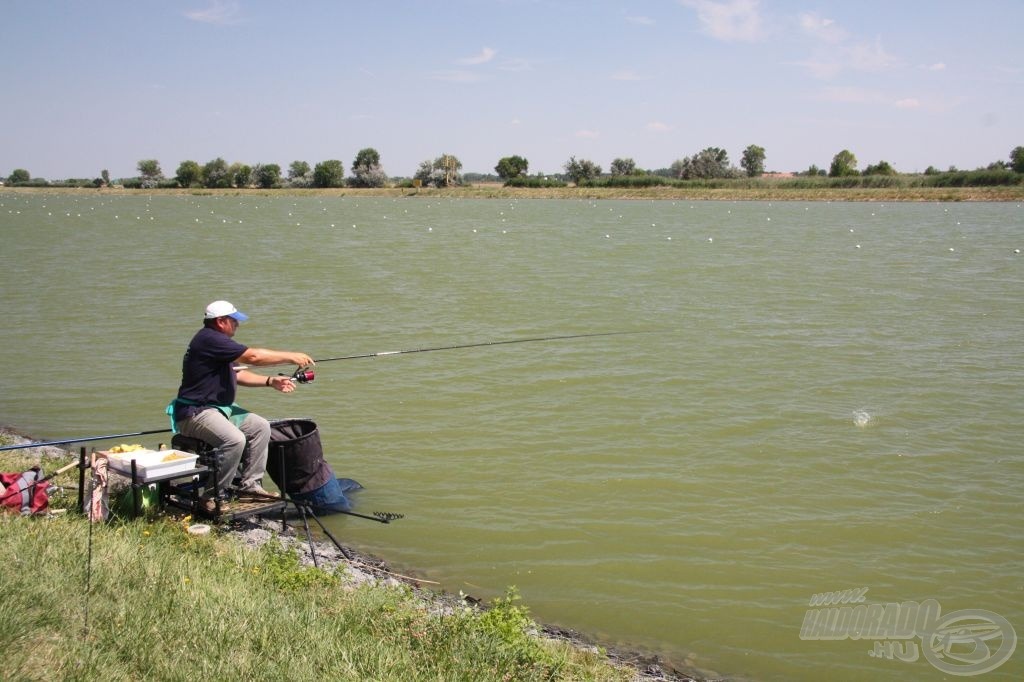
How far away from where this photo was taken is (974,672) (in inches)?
227

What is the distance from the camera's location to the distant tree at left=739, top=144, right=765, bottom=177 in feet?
453

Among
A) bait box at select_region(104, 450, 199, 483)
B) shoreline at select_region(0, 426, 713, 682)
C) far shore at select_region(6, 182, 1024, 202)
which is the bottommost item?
shoreline at select_region(0, 426, 713, 682)

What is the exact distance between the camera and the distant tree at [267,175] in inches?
4966

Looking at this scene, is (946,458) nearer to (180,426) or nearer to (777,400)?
(777,400)

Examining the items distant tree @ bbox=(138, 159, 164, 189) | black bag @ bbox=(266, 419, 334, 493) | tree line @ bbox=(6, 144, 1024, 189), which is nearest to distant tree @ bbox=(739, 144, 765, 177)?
tree line @ bbox=(6, 144, 1024, 189)

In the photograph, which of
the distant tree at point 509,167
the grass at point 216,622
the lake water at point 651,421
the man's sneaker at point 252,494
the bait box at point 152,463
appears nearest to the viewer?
the grass at point 216,622

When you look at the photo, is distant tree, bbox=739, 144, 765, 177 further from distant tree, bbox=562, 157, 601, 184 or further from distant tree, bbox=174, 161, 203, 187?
distant tree, bbox=174, 161, 203, 187

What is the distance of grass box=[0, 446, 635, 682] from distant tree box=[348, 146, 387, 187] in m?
125

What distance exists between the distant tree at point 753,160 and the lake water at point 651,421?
11758cm

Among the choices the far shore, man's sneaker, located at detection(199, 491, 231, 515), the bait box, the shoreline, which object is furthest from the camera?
the far shore

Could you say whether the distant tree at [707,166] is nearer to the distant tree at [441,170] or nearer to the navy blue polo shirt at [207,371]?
the distant tree at [441,170]

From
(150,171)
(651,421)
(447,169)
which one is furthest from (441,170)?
(651,421)

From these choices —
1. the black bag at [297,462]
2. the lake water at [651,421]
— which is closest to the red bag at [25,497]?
the black bag at [297,462]

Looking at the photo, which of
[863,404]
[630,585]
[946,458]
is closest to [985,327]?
[863,404]
